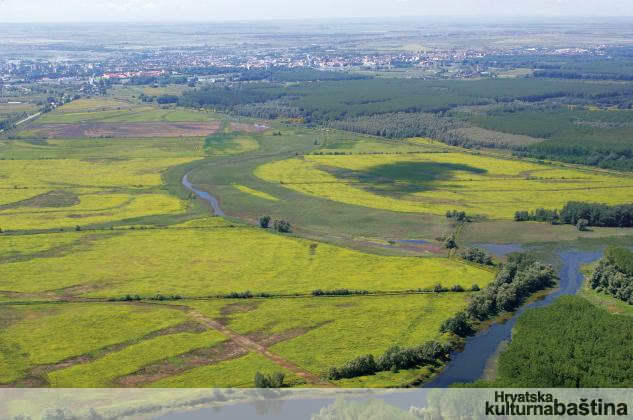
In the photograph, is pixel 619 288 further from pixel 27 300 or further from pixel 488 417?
pixel 27 300

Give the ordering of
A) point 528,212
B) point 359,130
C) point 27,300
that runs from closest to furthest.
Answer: point 27,300, point 528,212, point 359,130

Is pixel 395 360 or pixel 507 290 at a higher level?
pixel 507 290

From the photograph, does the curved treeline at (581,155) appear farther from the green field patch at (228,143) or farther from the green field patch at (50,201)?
the green field patch at (50,201)

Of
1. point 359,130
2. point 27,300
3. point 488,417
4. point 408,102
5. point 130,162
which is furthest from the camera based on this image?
point 408,102

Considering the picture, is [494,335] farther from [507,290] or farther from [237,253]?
[237,253]

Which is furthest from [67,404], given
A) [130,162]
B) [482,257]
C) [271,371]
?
[130,162]

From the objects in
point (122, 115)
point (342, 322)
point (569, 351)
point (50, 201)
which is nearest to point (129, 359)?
point (342, 322)

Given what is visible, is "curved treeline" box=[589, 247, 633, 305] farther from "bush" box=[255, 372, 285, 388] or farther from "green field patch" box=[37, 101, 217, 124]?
"green field patch" box=[37, 101, 217, 124]
